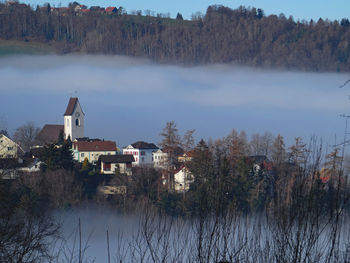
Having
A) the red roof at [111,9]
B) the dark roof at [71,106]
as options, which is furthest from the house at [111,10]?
the dark roof at [71,106]

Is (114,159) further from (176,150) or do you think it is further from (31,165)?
(31,165)

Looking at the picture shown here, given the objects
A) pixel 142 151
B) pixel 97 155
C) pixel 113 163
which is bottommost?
pixel 97 155

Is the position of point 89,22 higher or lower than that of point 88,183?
higher

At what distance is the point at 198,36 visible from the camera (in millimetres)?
132750

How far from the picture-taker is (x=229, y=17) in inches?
5394

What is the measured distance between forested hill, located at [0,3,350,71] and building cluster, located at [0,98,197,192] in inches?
1039

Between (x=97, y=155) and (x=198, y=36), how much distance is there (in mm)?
69029

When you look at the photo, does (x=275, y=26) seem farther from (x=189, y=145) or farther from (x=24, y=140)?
(x=189, y=145)

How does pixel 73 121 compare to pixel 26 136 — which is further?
pixel 73 121

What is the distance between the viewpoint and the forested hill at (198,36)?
124 meters

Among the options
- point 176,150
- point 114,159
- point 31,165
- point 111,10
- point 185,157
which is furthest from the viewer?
point 111,10

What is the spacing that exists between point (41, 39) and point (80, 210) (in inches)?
3538

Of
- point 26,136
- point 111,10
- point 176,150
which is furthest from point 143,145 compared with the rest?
point 111,10

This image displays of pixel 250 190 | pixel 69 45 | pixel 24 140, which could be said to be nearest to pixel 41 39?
pixel 69 45
